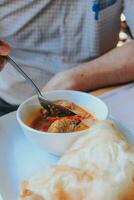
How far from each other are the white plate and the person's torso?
0.34 meters

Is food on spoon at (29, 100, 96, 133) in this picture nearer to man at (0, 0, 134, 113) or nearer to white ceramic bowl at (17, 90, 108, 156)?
white ceramic bowl at (17, 90, 108, 156)

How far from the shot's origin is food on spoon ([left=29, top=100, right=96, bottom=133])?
55cm

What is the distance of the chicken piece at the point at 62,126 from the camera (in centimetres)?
54

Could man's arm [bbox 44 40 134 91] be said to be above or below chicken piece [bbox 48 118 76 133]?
below

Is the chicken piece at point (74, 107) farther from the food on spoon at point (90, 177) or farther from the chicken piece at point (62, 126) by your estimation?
the food on spoon at point (90, 177)

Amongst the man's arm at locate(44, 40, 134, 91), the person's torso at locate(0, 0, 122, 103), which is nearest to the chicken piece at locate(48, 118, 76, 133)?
the man's arm at locate(44, 40, 134, 91)

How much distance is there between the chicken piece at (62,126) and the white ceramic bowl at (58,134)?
23mm

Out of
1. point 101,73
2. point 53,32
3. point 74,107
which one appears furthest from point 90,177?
point 53,32

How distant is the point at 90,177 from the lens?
405mm

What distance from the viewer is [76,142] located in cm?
49

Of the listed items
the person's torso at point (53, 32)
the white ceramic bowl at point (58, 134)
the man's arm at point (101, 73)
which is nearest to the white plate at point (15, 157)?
the white ceramic bowl at point (58, 134)

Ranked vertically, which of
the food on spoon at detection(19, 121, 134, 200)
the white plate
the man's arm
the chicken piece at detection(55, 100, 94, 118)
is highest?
the food on spoon at detection(19, 121, 134, 200)

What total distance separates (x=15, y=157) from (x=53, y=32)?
0.44 m

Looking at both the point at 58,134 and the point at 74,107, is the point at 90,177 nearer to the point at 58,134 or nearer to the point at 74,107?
the point at 58,134
